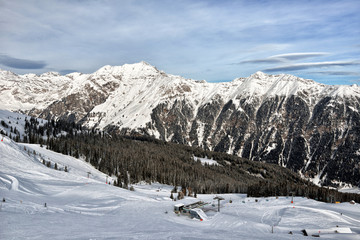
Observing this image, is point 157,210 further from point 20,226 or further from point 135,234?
point 20,226

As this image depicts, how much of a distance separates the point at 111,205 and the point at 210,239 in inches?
1096

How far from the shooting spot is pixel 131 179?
498 ft

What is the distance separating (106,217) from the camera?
4400 centimetres

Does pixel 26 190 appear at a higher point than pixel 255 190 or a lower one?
higher

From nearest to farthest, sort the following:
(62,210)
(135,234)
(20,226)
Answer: (20,226) → (135,234) → (62,210)

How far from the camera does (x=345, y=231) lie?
51.4m

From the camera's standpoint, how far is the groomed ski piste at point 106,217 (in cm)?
3242

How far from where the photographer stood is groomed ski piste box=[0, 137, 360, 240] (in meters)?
32.4

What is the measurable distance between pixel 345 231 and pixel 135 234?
139 feet

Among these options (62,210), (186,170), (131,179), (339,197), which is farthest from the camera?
(186,170)

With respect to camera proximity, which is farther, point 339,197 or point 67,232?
point 339,197

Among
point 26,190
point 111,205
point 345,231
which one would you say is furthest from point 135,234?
point 345,231

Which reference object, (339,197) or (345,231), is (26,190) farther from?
(339,197)

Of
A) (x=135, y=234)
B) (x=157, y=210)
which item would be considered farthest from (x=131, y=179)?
(x=135, y=234)
